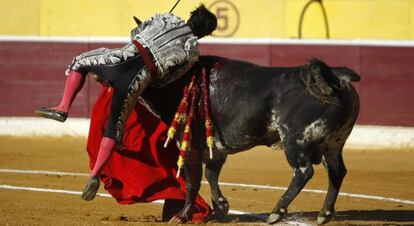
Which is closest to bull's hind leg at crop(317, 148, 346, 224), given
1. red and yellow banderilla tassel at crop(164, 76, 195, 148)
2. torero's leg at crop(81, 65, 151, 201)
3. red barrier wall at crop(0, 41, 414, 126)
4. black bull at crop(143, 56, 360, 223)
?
black bull at crop(143, 56, 360, 223)

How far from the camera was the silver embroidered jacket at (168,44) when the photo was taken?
573 centimetres

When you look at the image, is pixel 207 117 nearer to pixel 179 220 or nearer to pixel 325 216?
pixel 179 220

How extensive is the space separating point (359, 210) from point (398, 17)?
252 inches

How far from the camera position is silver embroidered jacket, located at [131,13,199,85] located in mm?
5730

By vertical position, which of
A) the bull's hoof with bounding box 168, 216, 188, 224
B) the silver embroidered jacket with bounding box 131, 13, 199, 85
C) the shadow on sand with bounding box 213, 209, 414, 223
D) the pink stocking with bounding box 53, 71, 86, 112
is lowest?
the shadow on sand with bounding box 213, 209, 414, 223

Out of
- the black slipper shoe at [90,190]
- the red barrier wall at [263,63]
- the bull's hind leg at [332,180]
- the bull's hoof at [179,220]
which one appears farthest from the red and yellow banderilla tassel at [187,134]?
the red barrier wall at [263,63]

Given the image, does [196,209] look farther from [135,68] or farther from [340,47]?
[340,47]

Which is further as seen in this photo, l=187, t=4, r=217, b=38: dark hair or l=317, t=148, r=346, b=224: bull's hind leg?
l=187, t=4, r=217, b=38: dark hair

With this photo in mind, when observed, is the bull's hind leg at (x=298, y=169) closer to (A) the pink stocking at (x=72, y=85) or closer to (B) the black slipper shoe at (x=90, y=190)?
(B) the black slipper shoe at (x=90, y=190)

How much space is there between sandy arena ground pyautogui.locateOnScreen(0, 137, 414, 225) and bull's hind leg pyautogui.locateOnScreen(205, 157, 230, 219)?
0.07m

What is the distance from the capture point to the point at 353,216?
249 inches

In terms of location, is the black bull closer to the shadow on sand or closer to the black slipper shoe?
the shadow on sand

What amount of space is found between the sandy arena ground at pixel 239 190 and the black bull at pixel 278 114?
366 mm

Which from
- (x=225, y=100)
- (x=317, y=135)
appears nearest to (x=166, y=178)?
(x=225, y=100)
